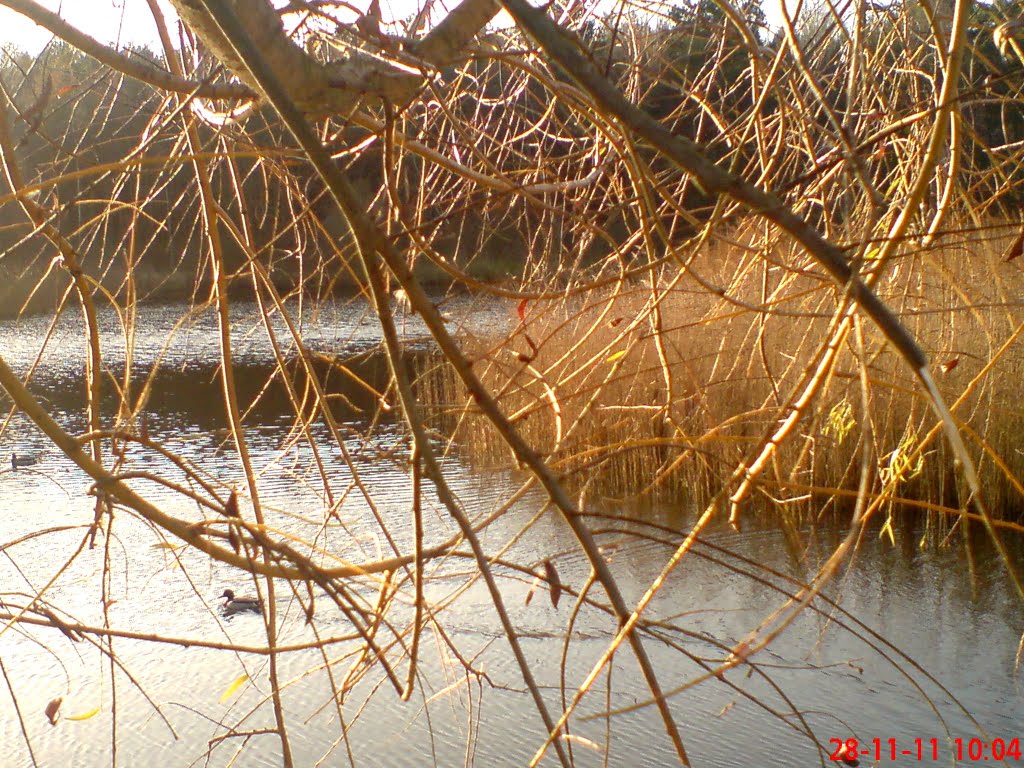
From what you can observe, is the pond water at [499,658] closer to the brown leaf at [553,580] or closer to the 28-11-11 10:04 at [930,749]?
the 28-11-11 10:04 at [930,749]

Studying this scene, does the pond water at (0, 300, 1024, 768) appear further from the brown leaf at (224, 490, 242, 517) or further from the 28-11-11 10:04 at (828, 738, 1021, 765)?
the brown leaf at (224, 490, 242, 517)

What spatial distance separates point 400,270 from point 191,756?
5.02 ft

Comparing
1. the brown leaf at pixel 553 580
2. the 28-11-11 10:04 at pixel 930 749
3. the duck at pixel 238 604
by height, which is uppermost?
the brown leaf at pixel 553 580

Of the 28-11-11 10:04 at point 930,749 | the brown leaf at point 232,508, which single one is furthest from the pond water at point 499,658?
the brown leaf at point 232,508

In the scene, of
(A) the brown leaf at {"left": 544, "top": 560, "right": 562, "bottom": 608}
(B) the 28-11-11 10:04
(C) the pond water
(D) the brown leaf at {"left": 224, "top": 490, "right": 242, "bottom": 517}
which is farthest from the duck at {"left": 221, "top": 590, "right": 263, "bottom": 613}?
(A) the brown leaf at {"left": 544, "top": 560, "right": 562, "bottom": 608}

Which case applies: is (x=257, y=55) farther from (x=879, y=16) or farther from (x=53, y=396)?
(x=53, y=396)

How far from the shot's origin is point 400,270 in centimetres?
63

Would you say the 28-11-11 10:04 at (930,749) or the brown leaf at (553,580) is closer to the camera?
the brown leaf at (553,580)

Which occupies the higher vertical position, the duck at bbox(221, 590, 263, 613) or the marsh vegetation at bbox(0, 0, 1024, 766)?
the marsh vegetation at bbox(0, 0, 1024, 766)

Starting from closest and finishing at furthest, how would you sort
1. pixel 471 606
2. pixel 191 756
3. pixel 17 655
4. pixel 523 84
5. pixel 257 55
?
pixel 257 55 < pixel 523 84 < pixel 191 756 < pixel 17 655 < pixel 471 606

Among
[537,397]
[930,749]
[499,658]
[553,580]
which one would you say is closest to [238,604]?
[499,658]

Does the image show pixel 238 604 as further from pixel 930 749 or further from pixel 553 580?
pixel 553 580

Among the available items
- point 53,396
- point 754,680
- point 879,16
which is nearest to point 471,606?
point 754,680

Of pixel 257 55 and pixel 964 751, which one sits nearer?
pixel 257 55
